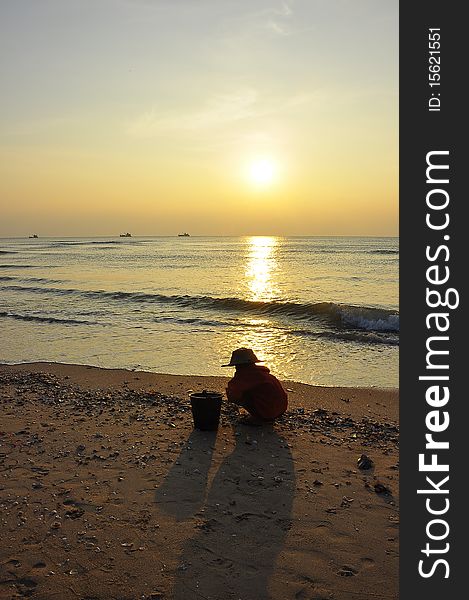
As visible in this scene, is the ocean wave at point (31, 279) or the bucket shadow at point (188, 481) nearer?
the bucket shadow at point (188, 481)

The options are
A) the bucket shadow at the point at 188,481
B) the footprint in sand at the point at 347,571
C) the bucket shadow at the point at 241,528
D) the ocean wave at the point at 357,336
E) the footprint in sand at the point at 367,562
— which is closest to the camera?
the bucket shadow at the point at 241,528

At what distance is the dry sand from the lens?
405cm

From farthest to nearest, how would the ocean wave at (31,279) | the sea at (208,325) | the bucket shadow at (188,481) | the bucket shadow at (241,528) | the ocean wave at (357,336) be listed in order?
the ocean wave at (31,279), the ocean wave at (357,336), the sea at (208,325), the bucket shadow at (188,481), the bucket shadow at (241,528)

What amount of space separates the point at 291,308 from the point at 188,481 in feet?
55.1

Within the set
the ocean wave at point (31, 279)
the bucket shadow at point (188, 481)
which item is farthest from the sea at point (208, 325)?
the bucket shadow at point (188, 481)

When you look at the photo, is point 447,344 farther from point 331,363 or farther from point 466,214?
point 331,363

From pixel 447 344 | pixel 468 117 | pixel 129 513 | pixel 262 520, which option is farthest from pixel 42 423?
pixel 468 117

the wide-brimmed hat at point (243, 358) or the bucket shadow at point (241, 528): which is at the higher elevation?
the wide-brimmed hat at point (243, 358)

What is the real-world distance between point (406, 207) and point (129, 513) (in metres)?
3.58

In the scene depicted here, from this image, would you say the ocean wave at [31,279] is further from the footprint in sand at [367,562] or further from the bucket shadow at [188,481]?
the footprint in sand at [367,562]

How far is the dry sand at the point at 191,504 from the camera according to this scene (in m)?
4.05

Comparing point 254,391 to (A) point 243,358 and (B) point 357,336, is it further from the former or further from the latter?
(B) point 357,336

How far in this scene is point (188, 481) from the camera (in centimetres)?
568

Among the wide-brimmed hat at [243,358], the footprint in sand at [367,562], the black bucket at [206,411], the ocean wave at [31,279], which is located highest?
the ocean wave at [31,279]
